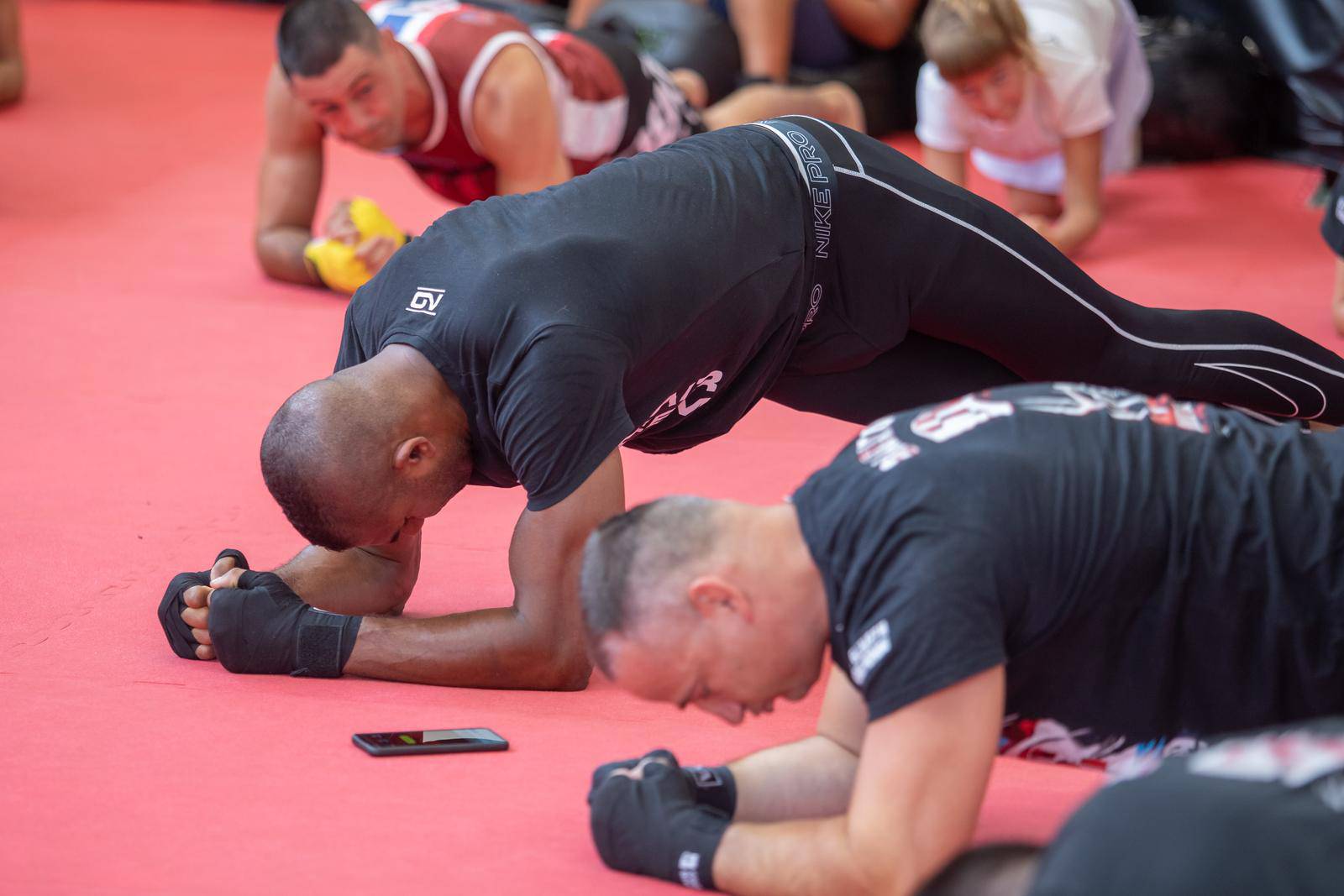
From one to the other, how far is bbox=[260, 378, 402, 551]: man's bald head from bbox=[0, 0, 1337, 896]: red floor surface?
32 cm

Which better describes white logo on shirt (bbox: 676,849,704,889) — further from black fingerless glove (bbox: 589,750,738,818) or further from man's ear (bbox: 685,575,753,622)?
man's ear (bbox: 685,575,753,622)

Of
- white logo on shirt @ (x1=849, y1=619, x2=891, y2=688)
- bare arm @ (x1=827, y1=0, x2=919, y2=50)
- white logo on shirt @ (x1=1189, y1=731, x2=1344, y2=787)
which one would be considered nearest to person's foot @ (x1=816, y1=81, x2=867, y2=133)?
bare arm @ (x1=827, y1=0, x2=919, y2=50)

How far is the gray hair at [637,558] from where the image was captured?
5.00ft

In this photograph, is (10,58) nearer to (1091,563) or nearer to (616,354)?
(616,354)

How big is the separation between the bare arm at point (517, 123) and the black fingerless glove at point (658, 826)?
8.00ft

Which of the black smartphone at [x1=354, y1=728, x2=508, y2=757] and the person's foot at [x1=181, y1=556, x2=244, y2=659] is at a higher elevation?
the person's foot at [x1=181, y1=556, x2=244, y2=659]

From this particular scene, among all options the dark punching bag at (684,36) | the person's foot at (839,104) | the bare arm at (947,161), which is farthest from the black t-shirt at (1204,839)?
the dark punching bag at (684,36)

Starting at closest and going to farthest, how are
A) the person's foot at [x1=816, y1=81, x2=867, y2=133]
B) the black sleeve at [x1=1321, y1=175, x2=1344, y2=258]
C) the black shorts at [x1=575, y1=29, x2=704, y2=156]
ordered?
the black sleeve at [x1=1321, y1=175, x2=1344, y2=258]
the black shorts at [x1=575, y1=29, x2=704, y2=156]
the person's foot at [x1=816, y1=81, x2=867, y2=133]

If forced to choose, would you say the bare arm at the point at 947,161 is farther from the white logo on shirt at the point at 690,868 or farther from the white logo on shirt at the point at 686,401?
the white logo on shirt at the point at 690,868

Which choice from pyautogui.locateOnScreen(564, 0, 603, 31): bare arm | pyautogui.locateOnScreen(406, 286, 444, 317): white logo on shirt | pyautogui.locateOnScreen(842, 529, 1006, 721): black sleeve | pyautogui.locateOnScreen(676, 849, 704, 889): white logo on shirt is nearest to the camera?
pyautogui.locateOnScreen(842, 529, 1006, 721): black sleeve

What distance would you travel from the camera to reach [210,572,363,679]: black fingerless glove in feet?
7.38

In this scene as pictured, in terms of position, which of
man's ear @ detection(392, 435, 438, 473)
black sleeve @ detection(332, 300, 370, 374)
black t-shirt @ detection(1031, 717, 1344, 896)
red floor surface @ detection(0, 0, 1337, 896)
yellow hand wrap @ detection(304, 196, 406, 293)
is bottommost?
red floor surface @ detection(0, 0, 1337, 896)

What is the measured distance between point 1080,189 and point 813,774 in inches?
132

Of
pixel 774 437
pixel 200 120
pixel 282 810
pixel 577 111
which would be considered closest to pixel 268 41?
pixel 200 120
